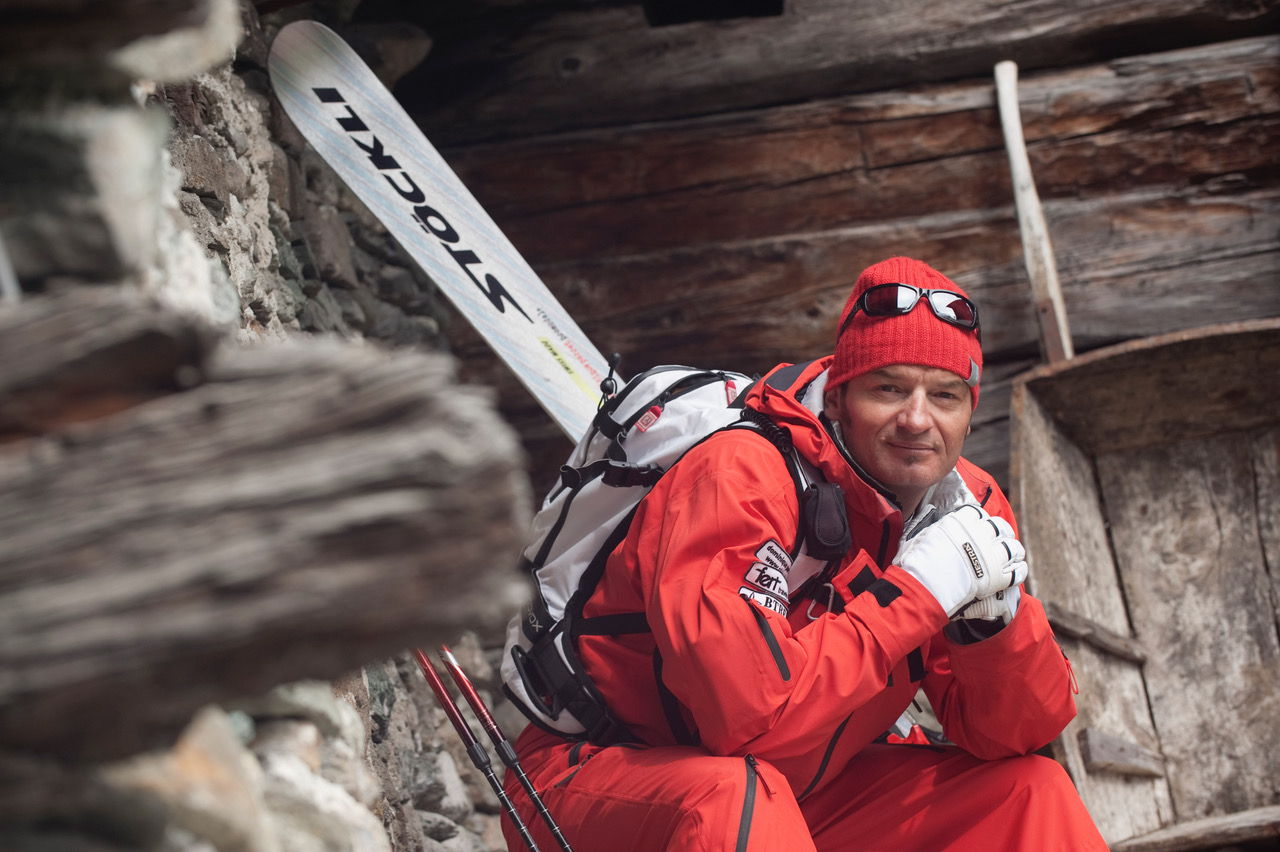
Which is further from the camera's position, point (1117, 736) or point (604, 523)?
point (1117, 736)

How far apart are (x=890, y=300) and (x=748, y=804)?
1079 millimetres

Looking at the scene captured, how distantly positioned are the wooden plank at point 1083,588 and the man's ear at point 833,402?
2.84 feet

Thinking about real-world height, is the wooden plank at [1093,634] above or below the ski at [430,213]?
below

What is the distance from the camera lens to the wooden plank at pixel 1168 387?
12.3ft

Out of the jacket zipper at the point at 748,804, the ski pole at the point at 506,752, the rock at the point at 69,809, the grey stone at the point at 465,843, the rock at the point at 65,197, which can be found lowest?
the grey stone at the point at 465,843

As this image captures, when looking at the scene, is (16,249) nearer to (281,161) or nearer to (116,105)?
(116,105)

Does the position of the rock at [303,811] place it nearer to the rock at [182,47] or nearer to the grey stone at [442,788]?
the rock at [182,47]

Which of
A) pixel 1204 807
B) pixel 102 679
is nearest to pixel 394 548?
pixel 102 679

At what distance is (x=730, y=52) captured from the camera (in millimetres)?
4168

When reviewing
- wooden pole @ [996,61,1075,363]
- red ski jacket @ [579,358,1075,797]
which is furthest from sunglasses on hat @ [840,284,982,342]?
wooden pole @ [996,61,1075,363]

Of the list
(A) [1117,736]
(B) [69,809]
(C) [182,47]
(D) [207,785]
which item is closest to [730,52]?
(A) [1117,736]

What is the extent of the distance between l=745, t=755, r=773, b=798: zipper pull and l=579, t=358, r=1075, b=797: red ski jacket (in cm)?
2

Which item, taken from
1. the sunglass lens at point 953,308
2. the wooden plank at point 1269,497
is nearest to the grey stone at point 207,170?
the sunglass lens at point 953,308

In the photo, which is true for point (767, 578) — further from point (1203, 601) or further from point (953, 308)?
point (1203, 601)
